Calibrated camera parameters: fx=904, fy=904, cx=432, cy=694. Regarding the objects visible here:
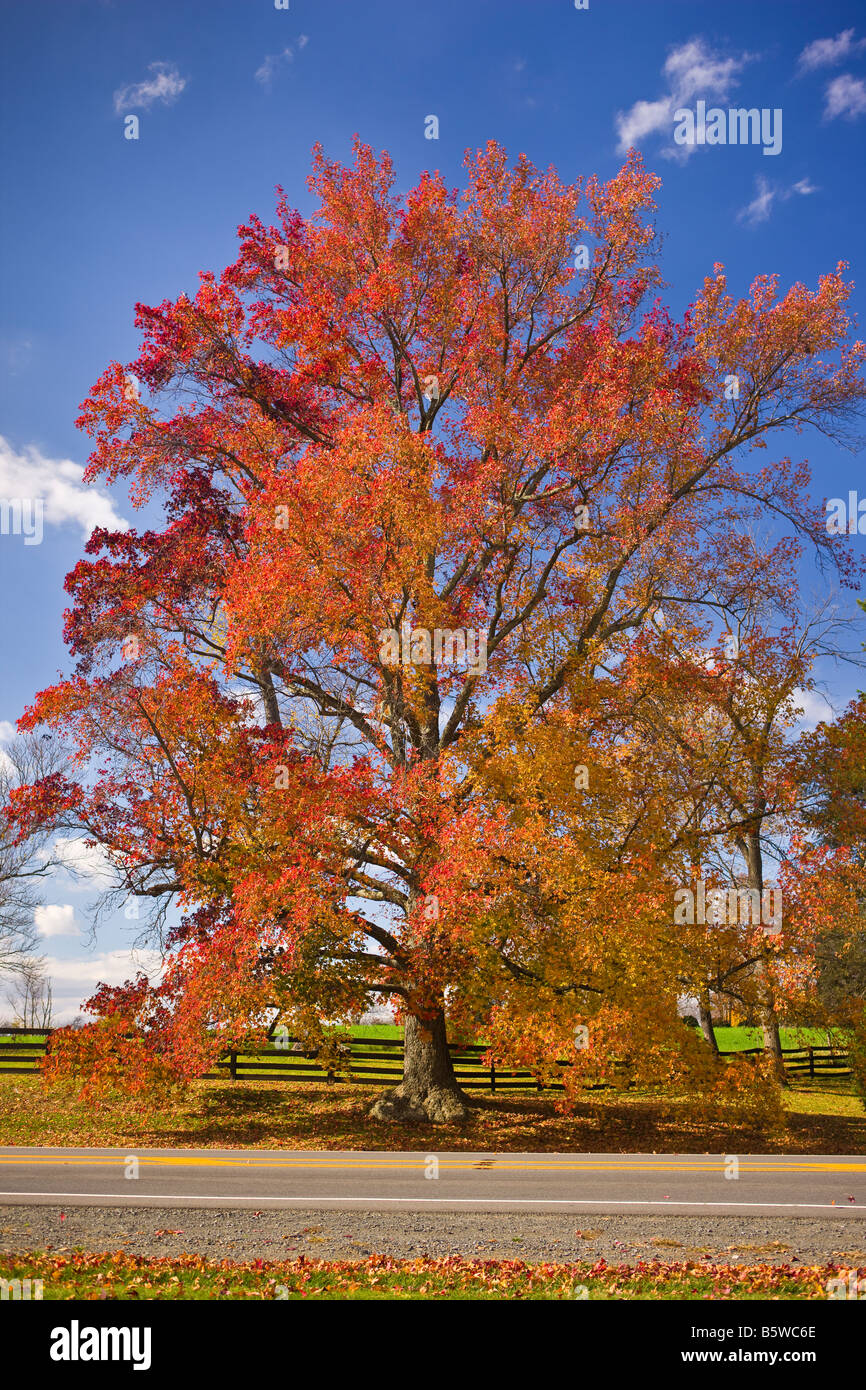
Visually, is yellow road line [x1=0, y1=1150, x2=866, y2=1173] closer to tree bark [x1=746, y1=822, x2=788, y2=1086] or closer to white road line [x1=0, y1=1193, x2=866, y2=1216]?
white road line [x1=0, y1=1193, x2=866, y2=1216]

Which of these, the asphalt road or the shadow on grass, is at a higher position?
the asphalt road

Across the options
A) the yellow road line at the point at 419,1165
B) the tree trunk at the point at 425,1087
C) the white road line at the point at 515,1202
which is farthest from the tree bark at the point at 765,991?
the white road line at the point at 515,1202

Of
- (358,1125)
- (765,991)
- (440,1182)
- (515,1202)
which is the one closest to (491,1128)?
(358,1125)

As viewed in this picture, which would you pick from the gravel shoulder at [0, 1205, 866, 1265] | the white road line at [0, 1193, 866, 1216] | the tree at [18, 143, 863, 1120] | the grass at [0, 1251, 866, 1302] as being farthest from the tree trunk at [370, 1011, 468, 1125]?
the grass at [0, 1251, 866, 1302]

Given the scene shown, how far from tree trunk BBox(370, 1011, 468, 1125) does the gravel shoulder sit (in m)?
8.43

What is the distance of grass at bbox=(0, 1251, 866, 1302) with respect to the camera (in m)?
7.00

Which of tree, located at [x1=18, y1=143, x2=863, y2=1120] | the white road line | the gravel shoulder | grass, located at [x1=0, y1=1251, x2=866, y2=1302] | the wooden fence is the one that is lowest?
the wooden fence

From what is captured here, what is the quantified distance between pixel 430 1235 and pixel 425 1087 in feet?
32.9

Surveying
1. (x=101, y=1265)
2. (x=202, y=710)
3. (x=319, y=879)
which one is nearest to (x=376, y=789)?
(x=319, y=879)

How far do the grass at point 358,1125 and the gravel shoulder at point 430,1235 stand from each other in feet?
21.8

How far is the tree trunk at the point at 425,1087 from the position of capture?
60.2 feet

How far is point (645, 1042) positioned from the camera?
15.2 meters

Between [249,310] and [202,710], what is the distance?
9646 millimetres

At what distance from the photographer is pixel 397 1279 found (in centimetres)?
741
